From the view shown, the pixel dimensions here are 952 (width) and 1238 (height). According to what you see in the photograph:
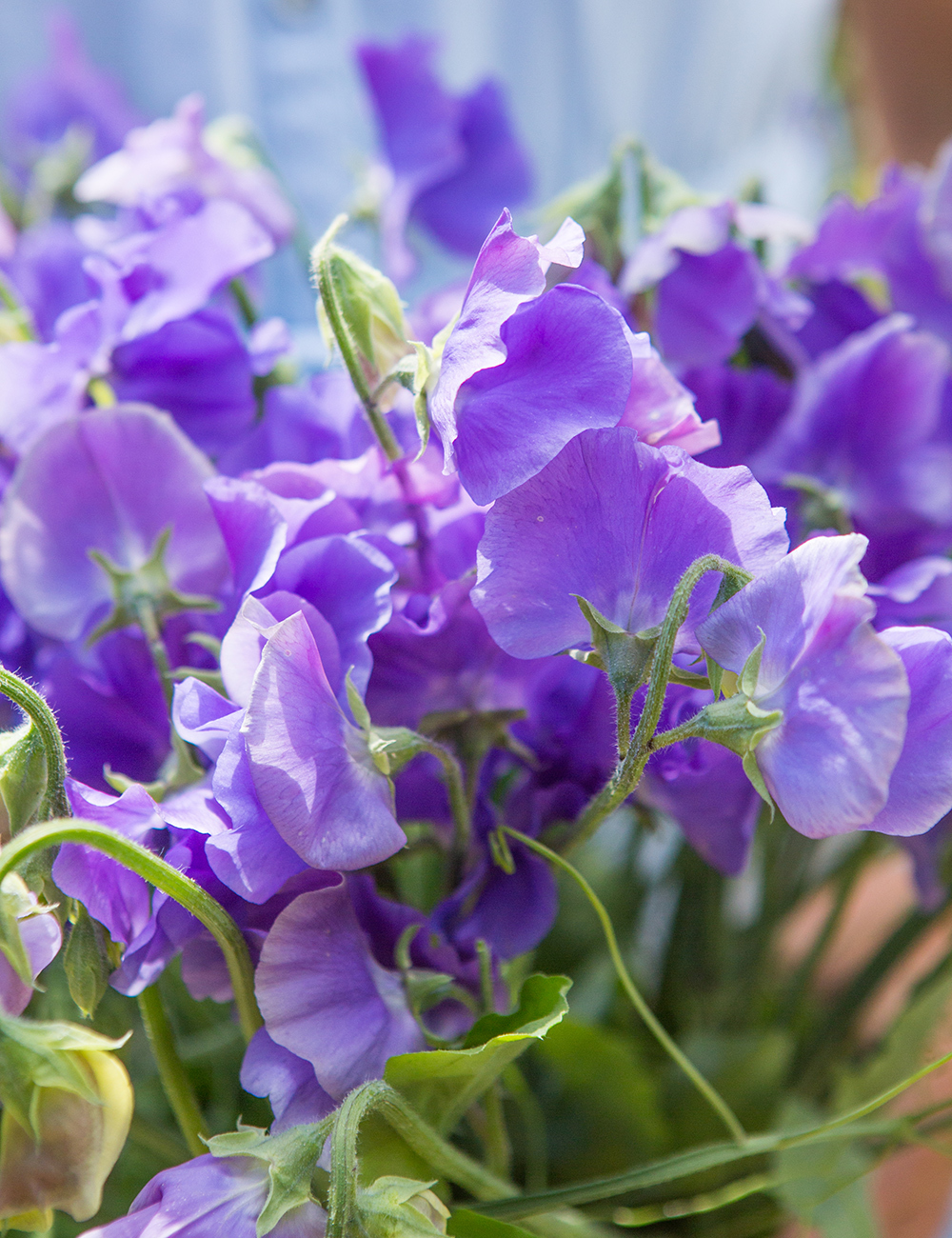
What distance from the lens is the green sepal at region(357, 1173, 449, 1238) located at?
191 millimetres

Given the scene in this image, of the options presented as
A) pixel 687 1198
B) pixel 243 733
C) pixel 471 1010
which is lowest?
pixel 687 1198

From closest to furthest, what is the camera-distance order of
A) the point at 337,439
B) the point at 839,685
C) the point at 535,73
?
1. the point at 839,685
2. the point at 337,439
3. the point at 535,73

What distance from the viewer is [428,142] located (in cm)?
48

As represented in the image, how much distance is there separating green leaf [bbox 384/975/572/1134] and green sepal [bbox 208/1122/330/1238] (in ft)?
0.08

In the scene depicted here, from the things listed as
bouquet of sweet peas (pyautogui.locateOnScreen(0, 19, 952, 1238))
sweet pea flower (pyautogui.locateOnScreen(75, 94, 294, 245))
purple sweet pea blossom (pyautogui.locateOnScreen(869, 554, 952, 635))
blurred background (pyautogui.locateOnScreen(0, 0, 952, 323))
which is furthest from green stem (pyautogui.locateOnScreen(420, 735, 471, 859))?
blurred background (pyautogui.locateOnScreen(0, 0, 952, 323))

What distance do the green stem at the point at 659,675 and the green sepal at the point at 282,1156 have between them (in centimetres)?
8

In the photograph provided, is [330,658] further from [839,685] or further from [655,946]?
[655,946]

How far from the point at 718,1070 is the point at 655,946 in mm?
94

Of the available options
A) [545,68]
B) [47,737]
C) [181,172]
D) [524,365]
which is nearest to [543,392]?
[524,365]

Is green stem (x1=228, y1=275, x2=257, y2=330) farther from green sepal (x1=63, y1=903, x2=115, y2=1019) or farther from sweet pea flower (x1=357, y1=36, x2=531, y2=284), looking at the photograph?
green sepal (x1=63, y1=903, x2=115, y2=1019)

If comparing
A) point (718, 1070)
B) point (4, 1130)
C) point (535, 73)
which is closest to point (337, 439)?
point (4, 1130)

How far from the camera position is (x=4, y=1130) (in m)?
0.20

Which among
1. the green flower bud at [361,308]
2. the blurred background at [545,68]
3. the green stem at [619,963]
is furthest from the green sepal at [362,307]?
the blurred background at [545,68]

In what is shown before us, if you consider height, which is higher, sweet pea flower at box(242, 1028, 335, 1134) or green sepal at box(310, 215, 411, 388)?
green sepal at box(310, 215, 411, 388)
